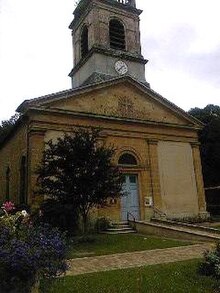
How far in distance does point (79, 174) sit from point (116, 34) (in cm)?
1426

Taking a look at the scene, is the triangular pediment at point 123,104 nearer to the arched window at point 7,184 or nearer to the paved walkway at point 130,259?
the arched window at point 7,184

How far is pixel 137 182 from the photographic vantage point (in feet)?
72.7

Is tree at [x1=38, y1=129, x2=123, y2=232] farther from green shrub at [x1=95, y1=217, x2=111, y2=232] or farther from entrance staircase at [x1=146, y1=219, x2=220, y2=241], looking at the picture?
green shrub at [x1=95, y1=217, x2=111, y2=232]

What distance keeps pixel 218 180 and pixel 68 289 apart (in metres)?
27.1

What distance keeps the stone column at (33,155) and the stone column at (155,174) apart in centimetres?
682

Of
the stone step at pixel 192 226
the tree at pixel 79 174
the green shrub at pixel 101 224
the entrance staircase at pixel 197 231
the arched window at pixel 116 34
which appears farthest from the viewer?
the arched window at pixel 116 34

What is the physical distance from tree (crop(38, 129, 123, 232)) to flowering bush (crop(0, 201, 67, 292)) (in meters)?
9.29

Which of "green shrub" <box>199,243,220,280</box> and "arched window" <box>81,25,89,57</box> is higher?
"arched window" <box>81,25,89,57</box>

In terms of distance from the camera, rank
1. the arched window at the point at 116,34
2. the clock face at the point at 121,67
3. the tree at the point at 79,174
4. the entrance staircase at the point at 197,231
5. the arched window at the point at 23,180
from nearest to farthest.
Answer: the entrance staircase at the point at 197,231, the tree at the point at 79,174, the arched window at the point at 23,180, the clock face at the point at 121,67, the arched window at the point at 116,34

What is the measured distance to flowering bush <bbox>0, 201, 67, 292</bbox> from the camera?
18.9 ft

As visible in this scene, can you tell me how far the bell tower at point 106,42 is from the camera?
2512cm

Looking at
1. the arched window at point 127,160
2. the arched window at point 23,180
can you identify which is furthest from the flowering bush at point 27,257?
the arched window at point 127,160

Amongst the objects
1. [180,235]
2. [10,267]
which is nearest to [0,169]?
[180,235]

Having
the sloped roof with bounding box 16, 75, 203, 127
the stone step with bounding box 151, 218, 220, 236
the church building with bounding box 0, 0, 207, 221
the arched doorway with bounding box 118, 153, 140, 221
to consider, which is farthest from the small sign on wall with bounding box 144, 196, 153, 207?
the sloped roof with bounding box 16, 75, 203, 127
